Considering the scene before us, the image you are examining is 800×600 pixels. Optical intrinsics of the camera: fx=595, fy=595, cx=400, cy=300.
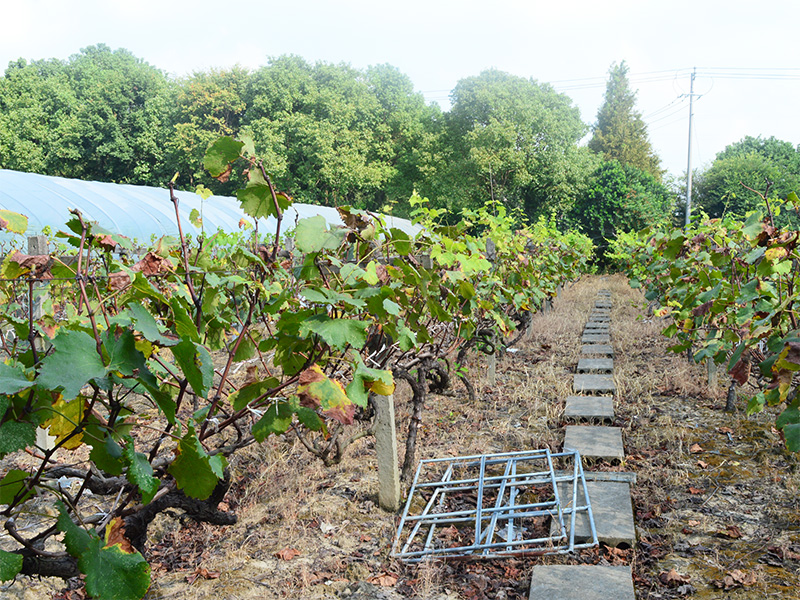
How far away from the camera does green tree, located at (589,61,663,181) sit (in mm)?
36125

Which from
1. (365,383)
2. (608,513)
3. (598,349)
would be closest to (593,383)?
(598,349)

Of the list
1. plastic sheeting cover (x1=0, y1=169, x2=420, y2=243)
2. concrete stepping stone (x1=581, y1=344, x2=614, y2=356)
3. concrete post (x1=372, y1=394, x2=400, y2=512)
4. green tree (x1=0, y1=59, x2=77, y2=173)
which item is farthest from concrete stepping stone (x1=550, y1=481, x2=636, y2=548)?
green tree (x1=0, y1=59, x2=77, y2=173)

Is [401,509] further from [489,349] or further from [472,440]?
[489,349]

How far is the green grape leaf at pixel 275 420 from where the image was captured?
157 cm

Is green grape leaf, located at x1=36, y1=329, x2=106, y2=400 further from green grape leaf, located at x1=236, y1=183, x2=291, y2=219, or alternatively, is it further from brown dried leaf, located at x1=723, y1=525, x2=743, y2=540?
brown dried leaf, located at x1=723, y1=525, x2=743, y2=540

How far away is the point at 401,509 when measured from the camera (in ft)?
10.0

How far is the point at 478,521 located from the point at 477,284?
2373 mm

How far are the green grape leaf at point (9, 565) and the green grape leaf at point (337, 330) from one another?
67cm

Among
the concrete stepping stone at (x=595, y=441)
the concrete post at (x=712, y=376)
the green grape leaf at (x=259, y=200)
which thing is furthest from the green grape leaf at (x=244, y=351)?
the concrete post at (x=712, y=376)

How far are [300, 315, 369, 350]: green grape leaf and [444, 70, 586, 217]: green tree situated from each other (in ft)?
75.5

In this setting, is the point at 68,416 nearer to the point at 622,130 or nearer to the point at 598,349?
the point at 598,349

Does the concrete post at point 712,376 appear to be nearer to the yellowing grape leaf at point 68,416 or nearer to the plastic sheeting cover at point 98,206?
the yellowing grape leaf at point 68,416

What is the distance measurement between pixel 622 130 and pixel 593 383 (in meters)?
35.0

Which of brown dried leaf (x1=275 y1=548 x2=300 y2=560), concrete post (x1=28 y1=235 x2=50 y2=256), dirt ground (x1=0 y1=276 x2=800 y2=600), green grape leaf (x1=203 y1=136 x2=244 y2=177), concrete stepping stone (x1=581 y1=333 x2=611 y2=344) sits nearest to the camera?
green grape leaf (x1=203 y1=136 x2=244 y2=177)
